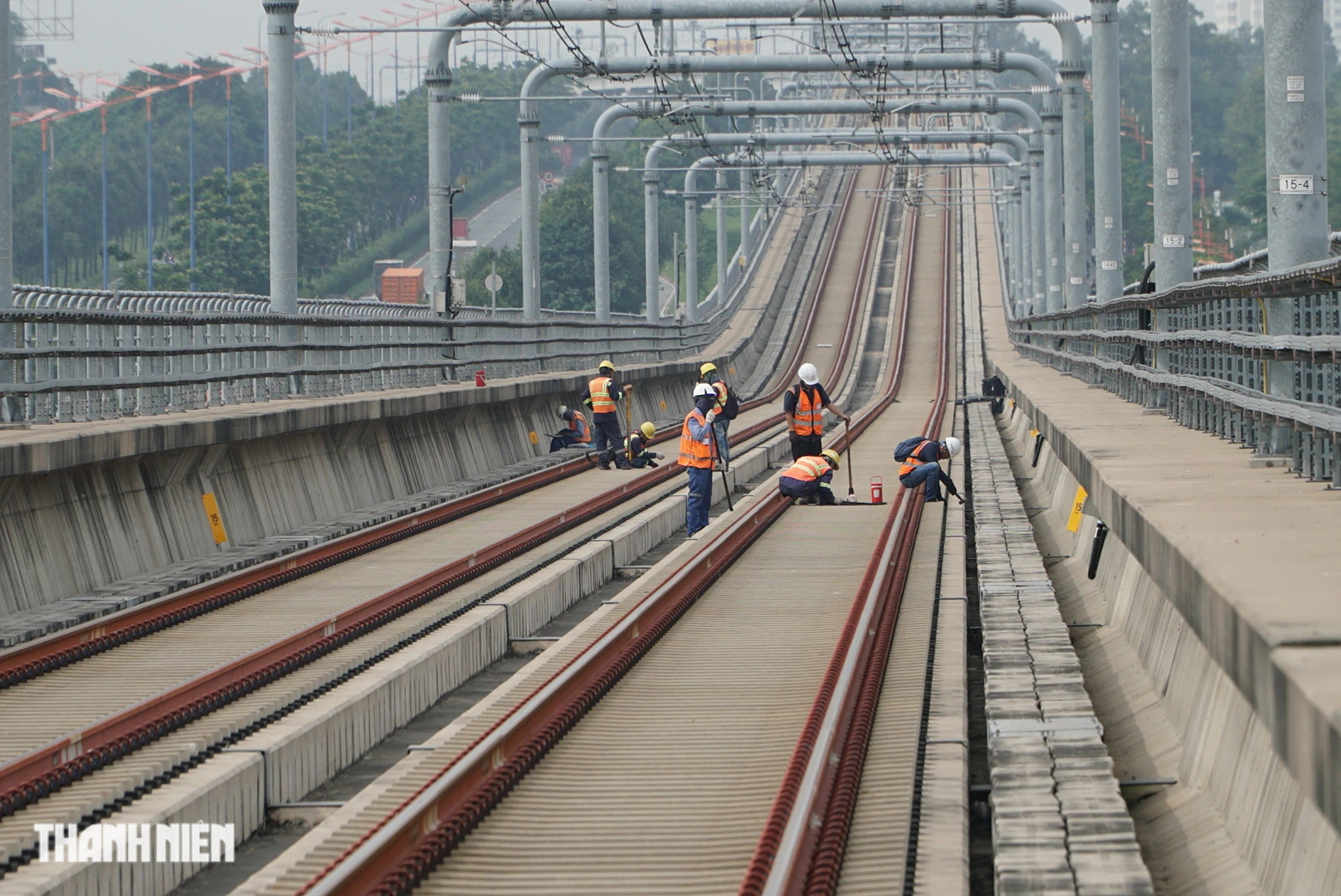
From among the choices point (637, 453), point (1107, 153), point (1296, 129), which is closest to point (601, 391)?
point (637, 453)

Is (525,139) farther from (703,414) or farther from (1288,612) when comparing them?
(1288,612)

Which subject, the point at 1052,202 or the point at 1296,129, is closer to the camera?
the point at 1296,129

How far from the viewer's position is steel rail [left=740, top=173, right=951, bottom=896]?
7.28m

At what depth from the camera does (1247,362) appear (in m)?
14.3

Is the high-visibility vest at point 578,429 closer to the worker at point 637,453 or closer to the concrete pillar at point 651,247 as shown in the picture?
the worker at point 637,453

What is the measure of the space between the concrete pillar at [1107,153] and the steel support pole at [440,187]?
10223 mm

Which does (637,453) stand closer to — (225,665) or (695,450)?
(695,450)

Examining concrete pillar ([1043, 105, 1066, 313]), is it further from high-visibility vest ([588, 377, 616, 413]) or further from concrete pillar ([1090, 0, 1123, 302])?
high-visibility vest ([588, 377, 616, 413])

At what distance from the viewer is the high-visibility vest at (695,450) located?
2038 centimetres

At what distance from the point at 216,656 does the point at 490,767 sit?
4541 millimetres

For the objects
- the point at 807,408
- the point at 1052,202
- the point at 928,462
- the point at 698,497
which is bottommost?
the point at 698,497

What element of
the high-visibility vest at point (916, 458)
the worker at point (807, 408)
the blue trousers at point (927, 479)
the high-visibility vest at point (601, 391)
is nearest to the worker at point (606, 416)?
the high-visibility vest at point (601, 391)

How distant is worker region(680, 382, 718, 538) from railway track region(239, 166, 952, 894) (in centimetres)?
399

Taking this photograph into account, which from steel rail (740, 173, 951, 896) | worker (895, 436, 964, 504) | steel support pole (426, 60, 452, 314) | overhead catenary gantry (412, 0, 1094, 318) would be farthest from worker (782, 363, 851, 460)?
steel support pole (426, 60, 452, 314)
